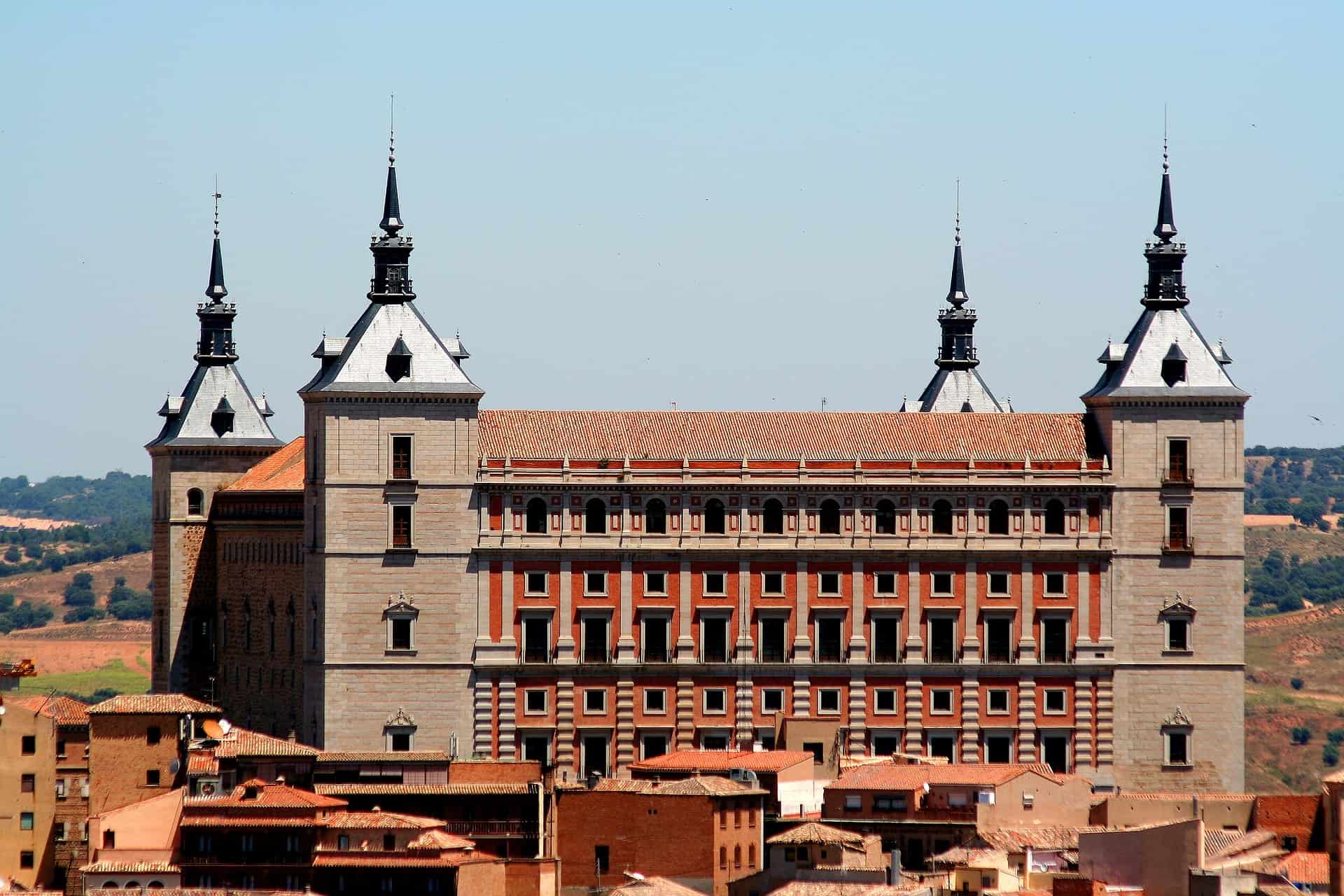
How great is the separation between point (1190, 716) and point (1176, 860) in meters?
23.8

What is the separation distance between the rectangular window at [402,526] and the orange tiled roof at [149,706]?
9.67 meters

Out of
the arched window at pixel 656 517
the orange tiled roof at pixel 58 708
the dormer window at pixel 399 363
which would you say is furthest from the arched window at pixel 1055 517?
the orange tiled roof at pixel 58 708

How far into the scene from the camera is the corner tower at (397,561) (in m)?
127

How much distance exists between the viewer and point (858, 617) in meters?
130

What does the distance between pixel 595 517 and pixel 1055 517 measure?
18131 mm

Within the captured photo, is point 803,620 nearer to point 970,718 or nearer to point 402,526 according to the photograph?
point 970,718

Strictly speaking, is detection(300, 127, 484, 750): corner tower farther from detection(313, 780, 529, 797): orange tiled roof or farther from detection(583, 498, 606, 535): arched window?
detection(313, 780, 529, 797): orange tiled roof

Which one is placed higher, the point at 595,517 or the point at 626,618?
the point at 595,517

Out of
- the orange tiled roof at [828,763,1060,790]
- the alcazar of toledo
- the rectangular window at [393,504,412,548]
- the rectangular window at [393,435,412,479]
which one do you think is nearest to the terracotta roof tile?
the orange tiled roof at [828,763,1060,790]

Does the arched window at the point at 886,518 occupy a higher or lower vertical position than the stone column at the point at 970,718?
higher

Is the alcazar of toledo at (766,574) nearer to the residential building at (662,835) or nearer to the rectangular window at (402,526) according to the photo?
the rectangular window at (402,526)

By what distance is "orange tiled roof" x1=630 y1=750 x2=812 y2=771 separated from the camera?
12181 cm

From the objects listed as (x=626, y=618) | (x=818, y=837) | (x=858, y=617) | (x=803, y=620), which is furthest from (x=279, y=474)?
(x=818, y=837)

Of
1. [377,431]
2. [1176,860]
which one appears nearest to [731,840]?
[1176,860]
